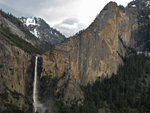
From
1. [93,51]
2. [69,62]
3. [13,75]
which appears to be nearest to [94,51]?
[93,51]

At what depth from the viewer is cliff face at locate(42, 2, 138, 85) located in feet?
366

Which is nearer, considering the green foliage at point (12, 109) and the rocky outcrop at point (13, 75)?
the green foliage at point (12, 109)

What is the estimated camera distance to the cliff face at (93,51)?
366 ft

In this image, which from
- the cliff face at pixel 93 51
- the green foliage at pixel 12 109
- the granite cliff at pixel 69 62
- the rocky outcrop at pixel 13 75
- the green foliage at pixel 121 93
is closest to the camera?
the green foliage at pixel 12 109

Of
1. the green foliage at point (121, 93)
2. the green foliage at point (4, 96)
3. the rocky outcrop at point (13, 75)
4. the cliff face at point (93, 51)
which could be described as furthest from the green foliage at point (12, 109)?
the cliff face at point (93, 51)

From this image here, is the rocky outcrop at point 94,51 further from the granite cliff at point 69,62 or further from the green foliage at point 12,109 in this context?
the green foliage at point 12,109

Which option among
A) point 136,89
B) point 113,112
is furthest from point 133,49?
point 113,112

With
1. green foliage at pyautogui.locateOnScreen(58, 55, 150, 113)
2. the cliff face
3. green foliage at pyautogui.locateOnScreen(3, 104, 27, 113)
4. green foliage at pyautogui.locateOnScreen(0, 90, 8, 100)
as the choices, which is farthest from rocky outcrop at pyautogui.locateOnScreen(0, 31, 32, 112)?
green foliage at pyautogui.locateOnScreen(58, 55, 150, 113)

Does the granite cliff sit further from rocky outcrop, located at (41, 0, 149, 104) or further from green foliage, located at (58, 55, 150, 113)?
green foliage, located at (58, 55, 150, 113)

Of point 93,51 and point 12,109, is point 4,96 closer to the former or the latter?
point 12,109

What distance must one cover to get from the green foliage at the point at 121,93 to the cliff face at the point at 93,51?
5.86 metres

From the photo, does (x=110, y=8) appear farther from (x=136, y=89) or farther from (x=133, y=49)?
(x=136, y=89)

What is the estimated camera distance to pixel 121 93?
116 meters

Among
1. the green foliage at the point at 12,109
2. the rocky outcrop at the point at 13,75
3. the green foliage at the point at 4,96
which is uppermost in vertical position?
the rocky outcrop at the point at 13,75
